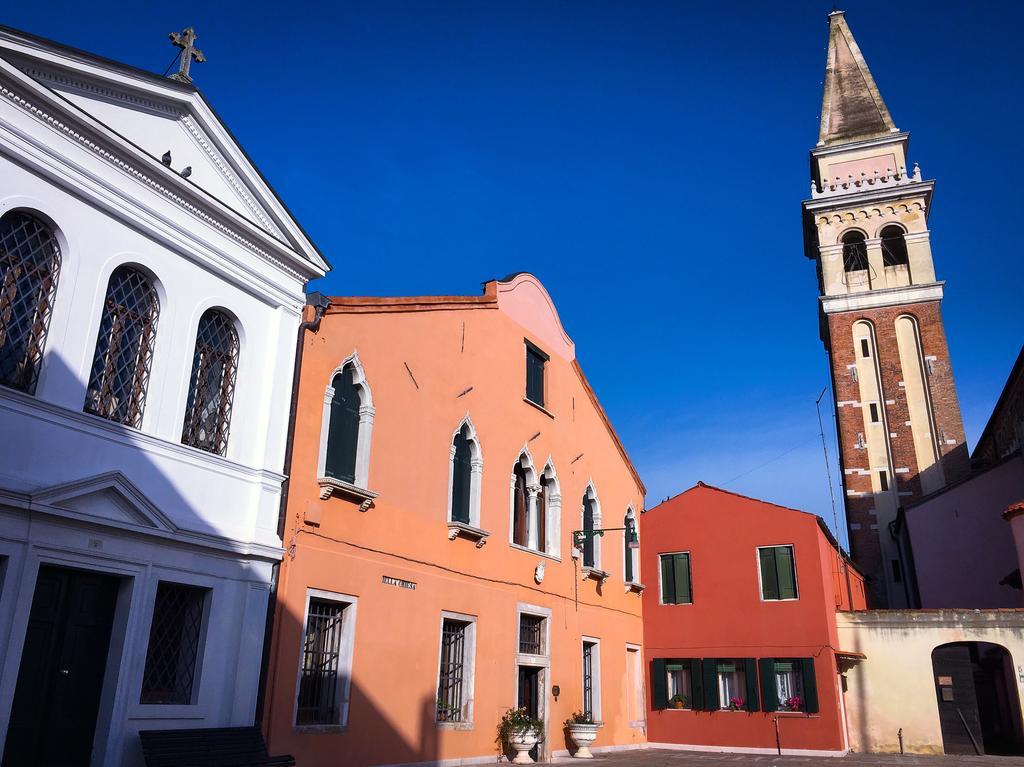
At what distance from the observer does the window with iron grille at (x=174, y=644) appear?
9242 millimetres

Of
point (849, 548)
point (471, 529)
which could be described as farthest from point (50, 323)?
point (849, 548)

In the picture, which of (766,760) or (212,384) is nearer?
(212,384)

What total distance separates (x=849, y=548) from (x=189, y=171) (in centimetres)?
3121

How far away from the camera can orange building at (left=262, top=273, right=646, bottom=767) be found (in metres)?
11.4

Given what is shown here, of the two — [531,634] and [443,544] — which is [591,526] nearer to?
[531,634]

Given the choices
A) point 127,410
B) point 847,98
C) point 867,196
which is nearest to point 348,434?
point 127,410

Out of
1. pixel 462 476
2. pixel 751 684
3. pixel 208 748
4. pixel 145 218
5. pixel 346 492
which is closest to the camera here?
pixel 208 748

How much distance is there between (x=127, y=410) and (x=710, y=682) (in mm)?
15769

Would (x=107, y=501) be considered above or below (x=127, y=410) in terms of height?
below

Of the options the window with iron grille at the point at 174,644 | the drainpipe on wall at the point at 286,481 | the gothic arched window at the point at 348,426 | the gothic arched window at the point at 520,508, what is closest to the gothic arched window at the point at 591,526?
the gothic arched window at the point at 520,508

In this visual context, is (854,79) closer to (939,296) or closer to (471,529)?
(939,296)

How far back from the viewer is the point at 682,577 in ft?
70.2

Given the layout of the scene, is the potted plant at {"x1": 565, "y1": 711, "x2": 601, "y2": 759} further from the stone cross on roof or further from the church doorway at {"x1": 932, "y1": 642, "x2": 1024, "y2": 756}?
the stone cross on roof

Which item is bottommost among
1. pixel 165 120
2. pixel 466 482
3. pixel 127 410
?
pixel 127 410
